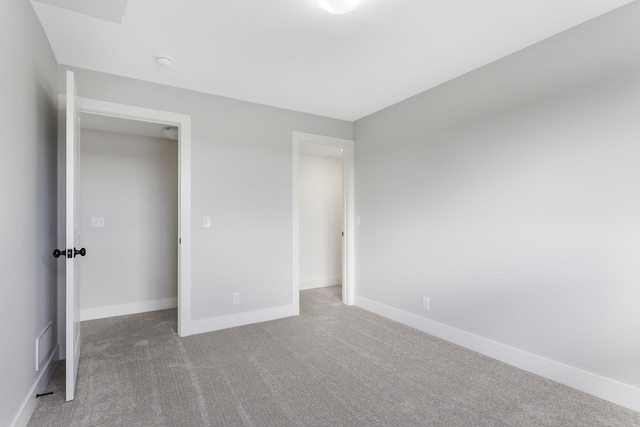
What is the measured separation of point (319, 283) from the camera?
5316mm

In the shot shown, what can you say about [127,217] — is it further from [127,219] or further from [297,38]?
[297,38]

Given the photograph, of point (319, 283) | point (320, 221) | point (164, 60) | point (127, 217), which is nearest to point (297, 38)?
point (164, 60)

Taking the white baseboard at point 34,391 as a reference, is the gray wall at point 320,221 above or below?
above

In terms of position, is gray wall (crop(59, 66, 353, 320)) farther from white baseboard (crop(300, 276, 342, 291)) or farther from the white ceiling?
white baseboard (crop(300, 276, 342, 291))

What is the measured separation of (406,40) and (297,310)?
116 inches

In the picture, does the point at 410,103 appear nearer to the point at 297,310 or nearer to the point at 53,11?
the point at 297,310

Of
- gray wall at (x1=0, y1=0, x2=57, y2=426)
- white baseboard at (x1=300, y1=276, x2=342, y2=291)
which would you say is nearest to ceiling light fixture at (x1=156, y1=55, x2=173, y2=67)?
gray wall at (x1=0, y1=0, x2=57, y2=426)

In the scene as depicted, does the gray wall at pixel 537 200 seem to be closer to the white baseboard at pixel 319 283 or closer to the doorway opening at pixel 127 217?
the white baseboard at pixel 319 283

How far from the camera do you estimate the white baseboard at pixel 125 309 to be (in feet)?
12.0

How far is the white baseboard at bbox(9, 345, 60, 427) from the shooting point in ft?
5.58

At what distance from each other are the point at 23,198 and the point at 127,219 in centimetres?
221

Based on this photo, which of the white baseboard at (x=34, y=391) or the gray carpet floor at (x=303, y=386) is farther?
the gray carpet floor at (x=303, y=386)

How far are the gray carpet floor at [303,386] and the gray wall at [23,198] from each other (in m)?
0.44

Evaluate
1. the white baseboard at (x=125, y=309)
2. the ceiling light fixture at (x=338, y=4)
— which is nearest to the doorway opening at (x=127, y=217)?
the white baseboard at (x=125, y=309)
